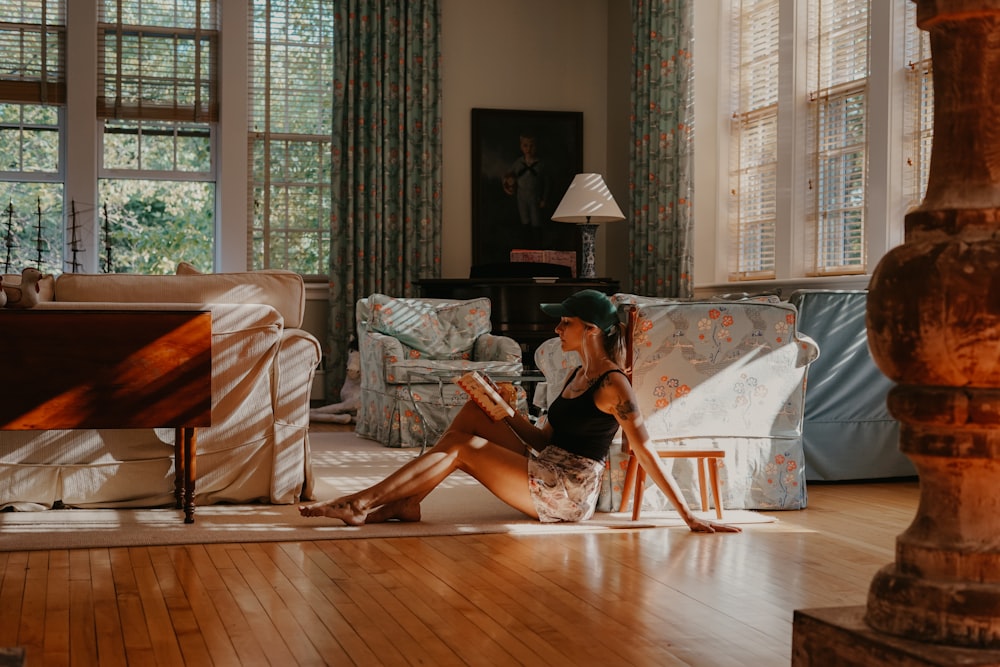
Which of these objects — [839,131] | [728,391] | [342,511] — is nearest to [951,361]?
[342,511]

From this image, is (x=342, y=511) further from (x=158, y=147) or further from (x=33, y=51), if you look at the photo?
(x=33, y=51)

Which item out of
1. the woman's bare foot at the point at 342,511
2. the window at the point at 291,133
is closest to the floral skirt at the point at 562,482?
the woman's bare foot at the point at 342,511

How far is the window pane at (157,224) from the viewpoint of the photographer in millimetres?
8516

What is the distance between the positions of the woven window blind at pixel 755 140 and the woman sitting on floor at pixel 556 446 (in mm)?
3394

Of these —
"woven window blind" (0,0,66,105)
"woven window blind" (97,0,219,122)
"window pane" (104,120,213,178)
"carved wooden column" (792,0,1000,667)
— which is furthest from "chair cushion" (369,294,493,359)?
"carved wooden column" (792,0,1000,667)

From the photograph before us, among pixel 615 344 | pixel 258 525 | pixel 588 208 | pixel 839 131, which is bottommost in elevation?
pixel 258 525

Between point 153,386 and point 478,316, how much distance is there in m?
3.37

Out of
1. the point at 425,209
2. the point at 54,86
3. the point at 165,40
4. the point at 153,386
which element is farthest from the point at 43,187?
the point at 153,386

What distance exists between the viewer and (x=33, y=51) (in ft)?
26.8

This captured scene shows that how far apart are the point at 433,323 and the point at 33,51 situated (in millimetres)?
3639

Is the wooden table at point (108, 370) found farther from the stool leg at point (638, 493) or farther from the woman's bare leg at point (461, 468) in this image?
the stool leg at point (638, 493)

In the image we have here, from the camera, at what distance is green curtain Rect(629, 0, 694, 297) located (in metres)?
7.45

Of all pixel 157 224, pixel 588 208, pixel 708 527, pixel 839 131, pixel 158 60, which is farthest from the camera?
pixel 157 224

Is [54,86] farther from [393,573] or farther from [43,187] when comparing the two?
[393,573]
